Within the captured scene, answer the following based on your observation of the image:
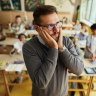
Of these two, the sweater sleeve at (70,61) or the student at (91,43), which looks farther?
the student at (91,43)

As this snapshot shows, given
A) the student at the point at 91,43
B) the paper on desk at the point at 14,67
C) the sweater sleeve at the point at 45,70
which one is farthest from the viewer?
the student at the point at 91,43

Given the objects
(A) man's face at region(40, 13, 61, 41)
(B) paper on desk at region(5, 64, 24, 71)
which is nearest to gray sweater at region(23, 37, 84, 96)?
(A) man's face at region(40, 13, 61, 41)

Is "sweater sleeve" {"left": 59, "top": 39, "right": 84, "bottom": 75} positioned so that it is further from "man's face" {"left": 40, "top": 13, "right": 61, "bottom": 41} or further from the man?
"man's face" {"left": 40, "top": 13, "right": 61, "bottom": 41}

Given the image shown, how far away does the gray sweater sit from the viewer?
2.18ft

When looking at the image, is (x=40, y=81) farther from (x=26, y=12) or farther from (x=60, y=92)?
(x=26, y=12)

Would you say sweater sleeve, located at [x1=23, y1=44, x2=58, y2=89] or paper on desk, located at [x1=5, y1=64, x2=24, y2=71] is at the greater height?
sweater sleeve, located at [x1=23, y1=44, x2=58, y2=89]

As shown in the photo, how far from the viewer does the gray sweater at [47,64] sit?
664 millimetres

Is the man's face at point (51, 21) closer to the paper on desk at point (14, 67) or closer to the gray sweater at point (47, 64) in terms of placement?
the gray sweater at point (47, 64)

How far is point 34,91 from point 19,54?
5.07 ft

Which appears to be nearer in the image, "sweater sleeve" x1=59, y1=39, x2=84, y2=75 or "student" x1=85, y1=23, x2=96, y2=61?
"sweater sleeve" x1=59, y1=39, x2=84, y2=75

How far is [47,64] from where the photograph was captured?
0.66 m

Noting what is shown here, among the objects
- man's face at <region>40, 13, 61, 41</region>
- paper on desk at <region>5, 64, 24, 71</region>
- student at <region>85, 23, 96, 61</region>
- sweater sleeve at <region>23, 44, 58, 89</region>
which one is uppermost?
man's face at <region>40, 13, 61, 41</region>

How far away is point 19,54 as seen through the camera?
2395 mm

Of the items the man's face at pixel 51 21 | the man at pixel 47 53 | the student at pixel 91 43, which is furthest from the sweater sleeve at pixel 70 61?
the student at pixel 91 43
